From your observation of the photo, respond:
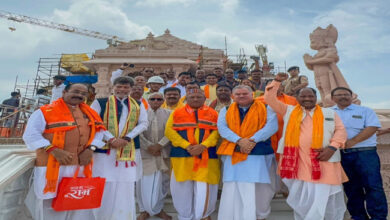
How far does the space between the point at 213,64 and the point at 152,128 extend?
1685 centimetres

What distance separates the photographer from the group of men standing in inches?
104

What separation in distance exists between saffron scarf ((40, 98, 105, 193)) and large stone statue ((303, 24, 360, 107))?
16.0 ft

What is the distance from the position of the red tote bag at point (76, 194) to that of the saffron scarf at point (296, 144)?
206 centimetres

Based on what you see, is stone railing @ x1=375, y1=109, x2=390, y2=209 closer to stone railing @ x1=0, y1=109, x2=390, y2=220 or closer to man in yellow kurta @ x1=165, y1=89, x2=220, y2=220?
man in yellow kurta @ x1=165, y1=89, x2=220, y2=220

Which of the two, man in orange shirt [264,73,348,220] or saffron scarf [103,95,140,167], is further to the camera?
saffron scarf [103,95,140,167]

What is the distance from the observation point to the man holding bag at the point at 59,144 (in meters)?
Answer: 2.48

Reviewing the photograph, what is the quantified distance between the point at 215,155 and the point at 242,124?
54cm

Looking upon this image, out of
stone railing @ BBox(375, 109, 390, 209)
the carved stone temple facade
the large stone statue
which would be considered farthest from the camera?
the carved stone temple facade

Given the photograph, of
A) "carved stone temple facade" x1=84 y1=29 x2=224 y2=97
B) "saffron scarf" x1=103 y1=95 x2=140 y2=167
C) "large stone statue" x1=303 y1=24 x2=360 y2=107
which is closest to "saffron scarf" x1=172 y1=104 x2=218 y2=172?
"saffron scarf" x1=103 y1=95 x2=140 y2=167

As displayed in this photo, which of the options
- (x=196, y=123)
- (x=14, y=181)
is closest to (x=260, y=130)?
(x=196, y=123)

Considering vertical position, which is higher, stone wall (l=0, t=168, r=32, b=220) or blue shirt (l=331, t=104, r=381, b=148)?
blue shirt (l=331, t=104, r=381, b=148)

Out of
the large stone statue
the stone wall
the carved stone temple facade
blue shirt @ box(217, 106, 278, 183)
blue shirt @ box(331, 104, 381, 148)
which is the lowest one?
the stone wall

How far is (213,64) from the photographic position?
65.2 ft

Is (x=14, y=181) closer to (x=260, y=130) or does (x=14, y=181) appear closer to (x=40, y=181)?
(x=40, y=181)
